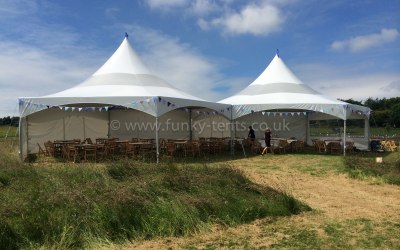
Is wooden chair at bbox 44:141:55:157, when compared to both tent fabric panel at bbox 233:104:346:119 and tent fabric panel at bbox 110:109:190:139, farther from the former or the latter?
tent fabric panel at bbox 233:104:346:119

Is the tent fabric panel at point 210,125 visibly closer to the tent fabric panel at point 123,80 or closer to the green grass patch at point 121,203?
the tent fabric panel at point 123,80

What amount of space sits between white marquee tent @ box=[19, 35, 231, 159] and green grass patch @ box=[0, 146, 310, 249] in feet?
16.4

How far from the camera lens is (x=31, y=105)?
39.2ft

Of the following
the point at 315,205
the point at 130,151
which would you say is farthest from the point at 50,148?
the point at 315,205

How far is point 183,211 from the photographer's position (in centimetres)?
505

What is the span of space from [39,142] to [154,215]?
35.9 ft

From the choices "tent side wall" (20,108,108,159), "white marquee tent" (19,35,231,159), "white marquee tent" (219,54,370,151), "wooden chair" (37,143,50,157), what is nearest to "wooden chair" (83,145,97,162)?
"white marquee tent" (19,35,231,159)

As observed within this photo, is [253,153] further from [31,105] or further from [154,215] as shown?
[154,215]

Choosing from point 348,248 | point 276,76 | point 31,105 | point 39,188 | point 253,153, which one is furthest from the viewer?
point 276,76

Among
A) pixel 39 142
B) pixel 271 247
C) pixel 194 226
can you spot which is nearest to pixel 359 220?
pixel 271 247

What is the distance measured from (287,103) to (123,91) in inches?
242

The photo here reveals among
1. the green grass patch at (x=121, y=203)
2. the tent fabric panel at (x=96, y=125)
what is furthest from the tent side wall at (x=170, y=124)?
the green grass patch at (x=121, y=203)

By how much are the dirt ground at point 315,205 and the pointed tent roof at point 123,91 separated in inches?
142

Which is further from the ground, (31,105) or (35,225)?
(31,105)
